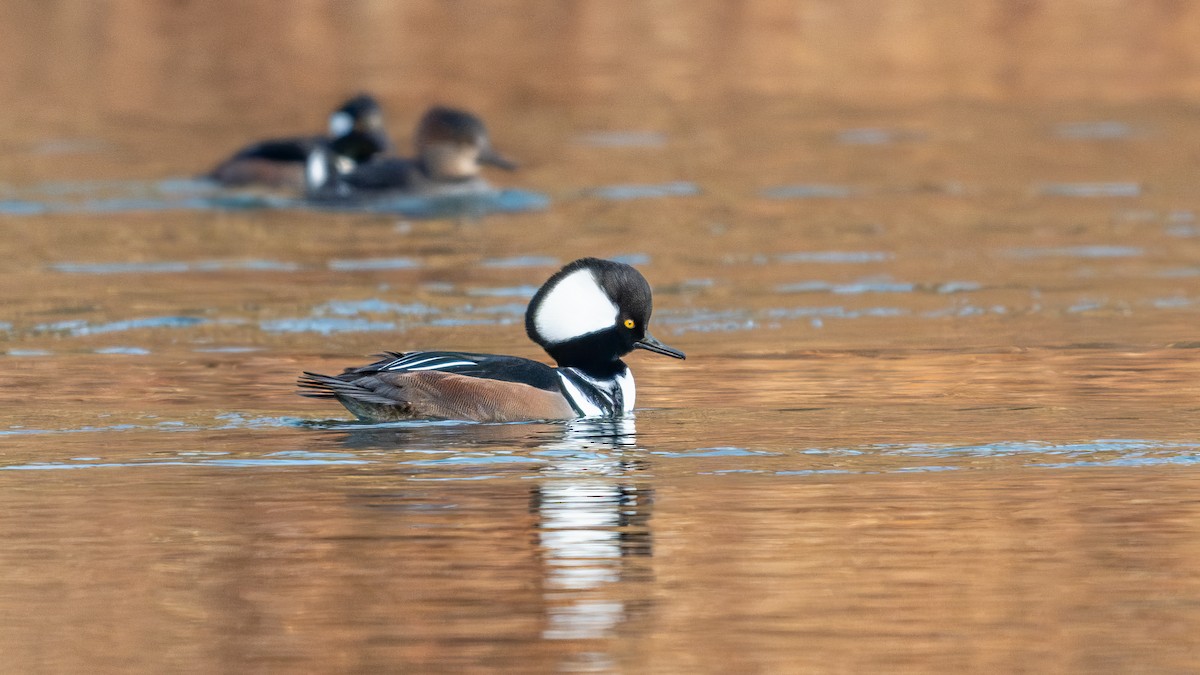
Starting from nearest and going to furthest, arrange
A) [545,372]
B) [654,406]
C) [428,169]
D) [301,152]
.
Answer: [545,372], [654,406], [428,169], [301,152]

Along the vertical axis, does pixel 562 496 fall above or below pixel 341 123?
below

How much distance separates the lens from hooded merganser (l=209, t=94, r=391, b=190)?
2306 cm

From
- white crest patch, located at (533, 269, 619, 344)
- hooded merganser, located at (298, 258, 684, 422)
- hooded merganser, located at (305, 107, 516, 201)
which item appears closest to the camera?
hooded merganser, located at (298, 258, 684, 422)

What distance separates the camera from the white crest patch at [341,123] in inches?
948

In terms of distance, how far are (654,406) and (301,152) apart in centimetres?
1250

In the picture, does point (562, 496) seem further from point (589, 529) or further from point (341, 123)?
point (341, 123)

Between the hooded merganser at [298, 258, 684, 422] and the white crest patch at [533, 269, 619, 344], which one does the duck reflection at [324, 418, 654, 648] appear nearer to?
the hooded merganser at [298, 258, 684, 422]

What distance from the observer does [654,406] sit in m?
11.4

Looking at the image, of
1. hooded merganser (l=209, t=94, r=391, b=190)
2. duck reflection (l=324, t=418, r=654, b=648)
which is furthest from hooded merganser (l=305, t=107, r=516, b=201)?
duck reflection (l=324, t=418, r=654, b=648)

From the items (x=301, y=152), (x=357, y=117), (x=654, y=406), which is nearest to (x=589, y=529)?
(x=654, y=406)

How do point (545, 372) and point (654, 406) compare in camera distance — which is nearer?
point (545, 372)

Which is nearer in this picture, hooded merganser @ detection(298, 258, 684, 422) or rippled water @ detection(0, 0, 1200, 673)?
rippled water @ detection(0, 0, 1200, 673)

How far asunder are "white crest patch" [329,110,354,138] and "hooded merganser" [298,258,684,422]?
1315 cm

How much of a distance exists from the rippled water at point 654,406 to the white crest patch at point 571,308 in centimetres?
52
